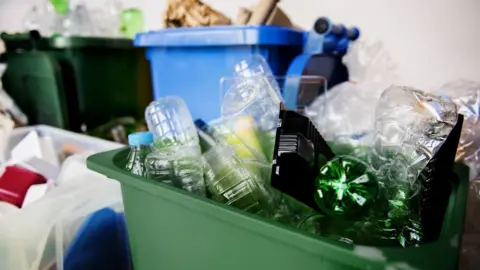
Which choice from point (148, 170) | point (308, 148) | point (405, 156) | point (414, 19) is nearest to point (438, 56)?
point (414, 19)

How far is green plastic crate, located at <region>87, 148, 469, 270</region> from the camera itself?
0.99 ft

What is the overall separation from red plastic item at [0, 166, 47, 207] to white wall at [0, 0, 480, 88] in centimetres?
98

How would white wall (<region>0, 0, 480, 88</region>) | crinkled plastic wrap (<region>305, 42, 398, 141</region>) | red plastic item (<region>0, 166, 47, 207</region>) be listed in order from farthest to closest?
white wall (<region>0, 0, 480, 88</region>) < crinkled plastic wrap (<region>305, 42, 398, 141</region>) < red plastic item (<region>0, 166, 47, 207</region>)

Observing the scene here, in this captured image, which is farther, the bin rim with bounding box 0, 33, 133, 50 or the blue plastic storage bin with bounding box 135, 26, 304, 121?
the bin rim with bounding box 0, 33, 133, 50

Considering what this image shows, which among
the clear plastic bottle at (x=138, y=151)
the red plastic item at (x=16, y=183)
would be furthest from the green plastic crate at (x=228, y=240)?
the red plastic item at (x=16, y=183)

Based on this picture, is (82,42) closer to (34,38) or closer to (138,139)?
(34,38)

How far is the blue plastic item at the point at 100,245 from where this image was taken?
62 centimetres

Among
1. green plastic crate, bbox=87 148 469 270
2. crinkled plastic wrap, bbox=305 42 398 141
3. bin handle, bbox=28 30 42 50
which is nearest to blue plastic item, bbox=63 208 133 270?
green plastic crate, bbox=87 148 469 270

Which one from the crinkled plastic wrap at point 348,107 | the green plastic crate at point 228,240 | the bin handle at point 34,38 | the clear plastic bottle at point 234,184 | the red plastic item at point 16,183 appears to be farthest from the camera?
the bin handle at point 34,38

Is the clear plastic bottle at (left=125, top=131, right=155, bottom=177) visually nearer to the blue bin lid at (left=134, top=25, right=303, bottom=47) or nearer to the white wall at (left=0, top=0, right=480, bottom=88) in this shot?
the blue bin lid at (left=134, top=25, right=303, bottom=47)

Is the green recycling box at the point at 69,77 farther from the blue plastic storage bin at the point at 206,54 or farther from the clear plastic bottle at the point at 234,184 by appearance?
the clear plastic bottle at the point at 234,184

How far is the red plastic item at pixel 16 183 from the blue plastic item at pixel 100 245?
27cm

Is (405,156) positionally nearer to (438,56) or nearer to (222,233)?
(222,233)

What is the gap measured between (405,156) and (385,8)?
76 centimetres
